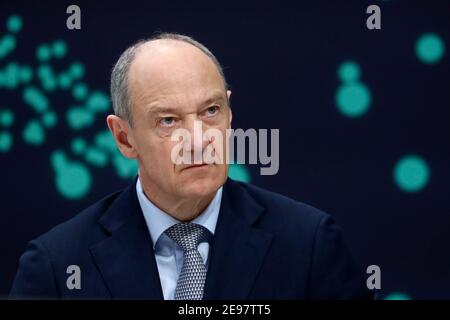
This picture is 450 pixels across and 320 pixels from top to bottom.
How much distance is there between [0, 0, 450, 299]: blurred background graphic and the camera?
207cm

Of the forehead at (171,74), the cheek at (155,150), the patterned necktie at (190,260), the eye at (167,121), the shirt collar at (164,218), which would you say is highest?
the forehead at (171,74)

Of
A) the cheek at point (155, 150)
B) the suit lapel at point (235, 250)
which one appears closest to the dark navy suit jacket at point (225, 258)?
the suit lapel at point (235, 250)

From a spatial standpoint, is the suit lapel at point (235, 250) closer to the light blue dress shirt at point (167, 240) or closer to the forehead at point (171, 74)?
the light blue dress shirt at point (167, 240)

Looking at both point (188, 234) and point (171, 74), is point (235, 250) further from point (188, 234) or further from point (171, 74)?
point (171, 74)

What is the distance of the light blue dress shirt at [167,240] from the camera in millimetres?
1745

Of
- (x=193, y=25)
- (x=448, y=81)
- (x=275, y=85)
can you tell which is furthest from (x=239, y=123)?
(x=448, y=81)

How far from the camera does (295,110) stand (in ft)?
6.92

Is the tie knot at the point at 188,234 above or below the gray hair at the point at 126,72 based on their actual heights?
below

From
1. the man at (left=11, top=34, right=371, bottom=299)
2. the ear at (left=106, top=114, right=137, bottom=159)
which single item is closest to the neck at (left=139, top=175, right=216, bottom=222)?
the man at (left=11, top=34, right=371, bottom=299)

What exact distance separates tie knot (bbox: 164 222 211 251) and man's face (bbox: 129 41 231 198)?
0.08 m

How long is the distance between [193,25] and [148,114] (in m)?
0.41

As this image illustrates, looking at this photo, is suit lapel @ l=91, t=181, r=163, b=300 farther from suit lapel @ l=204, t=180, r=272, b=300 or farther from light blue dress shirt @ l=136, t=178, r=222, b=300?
suit lapel @ l=204, t=180, r=272, b=300

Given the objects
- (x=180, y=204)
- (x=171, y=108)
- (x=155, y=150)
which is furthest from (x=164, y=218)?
(x=171, y=108)

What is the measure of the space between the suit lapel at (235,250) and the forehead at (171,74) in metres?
0.27
